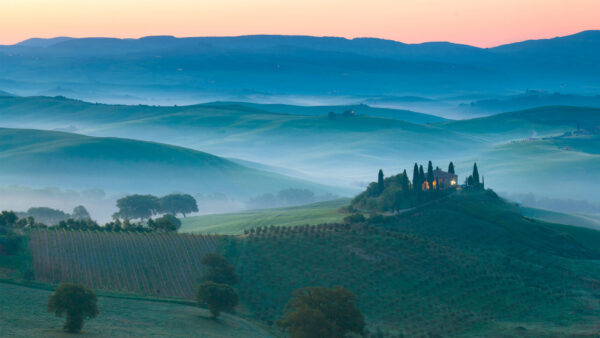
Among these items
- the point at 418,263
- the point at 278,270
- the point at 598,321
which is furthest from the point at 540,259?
the point at 278,270

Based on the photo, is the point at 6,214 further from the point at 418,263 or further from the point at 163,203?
the point at 163,203

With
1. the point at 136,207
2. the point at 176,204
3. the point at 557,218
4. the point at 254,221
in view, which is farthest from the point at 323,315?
the point at 557,218

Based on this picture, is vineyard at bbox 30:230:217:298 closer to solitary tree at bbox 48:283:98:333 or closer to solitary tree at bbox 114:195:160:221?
solitary tree at bbox 48:283:98:333

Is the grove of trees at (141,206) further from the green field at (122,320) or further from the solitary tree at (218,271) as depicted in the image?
the green field at (122,320)

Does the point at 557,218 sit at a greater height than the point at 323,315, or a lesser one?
greater

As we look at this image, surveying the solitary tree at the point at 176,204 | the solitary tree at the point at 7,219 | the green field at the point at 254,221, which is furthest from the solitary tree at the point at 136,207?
the solitary tree at the point at 7,219

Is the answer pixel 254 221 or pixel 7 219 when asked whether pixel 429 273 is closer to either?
pixel 254 221
